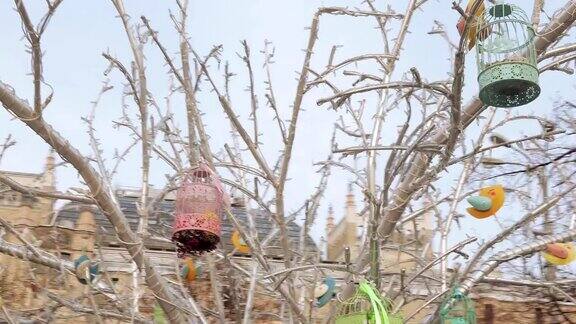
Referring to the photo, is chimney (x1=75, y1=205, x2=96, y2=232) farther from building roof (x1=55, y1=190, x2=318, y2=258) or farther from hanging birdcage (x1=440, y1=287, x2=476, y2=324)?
hanging birdcage (x1=440, y1=287, x2=476, y2=324)

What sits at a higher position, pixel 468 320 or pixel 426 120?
pixel 426 120

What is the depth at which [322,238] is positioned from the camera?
8344 millimetres

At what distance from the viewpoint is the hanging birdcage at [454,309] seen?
18.6 ft

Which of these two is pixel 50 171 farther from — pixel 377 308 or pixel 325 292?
pixel 377 308

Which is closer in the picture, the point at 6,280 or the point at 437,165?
the point at 437,165

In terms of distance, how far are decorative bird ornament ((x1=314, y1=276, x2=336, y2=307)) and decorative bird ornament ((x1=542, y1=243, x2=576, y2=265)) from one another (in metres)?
1.68

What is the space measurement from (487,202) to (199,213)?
6.86 feet

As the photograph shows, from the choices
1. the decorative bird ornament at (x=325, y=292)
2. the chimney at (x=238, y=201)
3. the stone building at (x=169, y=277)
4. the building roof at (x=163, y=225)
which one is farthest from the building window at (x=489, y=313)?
the decorative bird ornament at (x=325, y=292)

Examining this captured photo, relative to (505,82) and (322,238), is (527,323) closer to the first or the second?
(322,238)

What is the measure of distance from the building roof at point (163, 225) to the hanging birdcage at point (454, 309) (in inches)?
71.8

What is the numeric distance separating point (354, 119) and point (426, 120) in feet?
3.05

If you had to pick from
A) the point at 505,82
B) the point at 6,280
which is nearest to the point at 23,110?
the point at 505,82

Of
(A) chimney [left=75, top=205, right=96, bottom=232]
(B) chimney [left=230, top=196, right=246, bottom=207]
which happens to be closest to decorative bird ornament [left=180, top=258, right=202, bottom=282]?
(B) chimney [left=230, top=196, right=246, bottom=207]

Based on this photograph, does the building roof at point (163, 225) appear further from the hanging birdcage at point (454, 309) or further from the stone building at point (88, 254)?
the hanging birdcage at point (454, 309)
